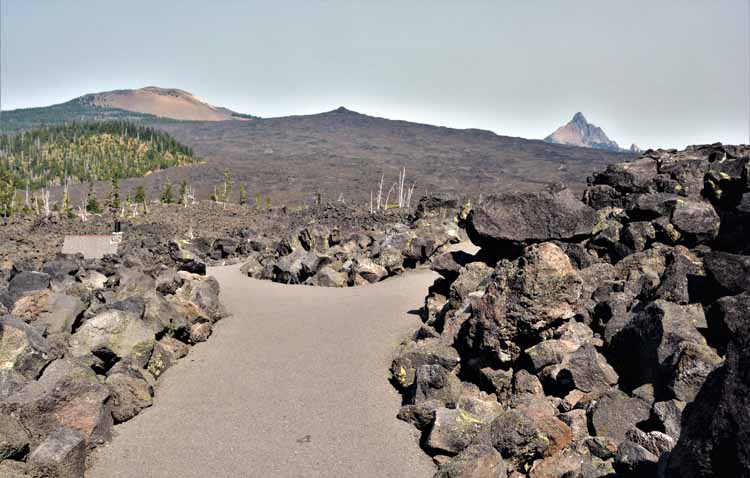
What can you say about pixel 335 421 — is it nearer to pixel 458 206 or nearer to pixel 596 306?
pixel 596 306

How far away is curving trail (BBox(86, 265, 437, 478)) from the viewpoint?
8.50m

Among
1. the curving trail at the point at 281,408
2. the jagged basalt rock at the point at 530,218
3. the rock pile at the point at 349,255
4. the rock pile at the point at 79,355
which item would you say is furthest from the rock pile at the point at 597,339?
the rock pile at the point at 349,255

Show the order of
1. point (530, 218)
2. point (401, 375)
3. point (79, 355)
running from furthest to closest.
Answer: point (530, 218)
point (401, 375)
point (79, 355)

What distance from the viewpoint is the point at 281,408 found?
10.3 metres

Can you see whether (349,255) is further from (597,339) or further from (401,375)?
(597,339)

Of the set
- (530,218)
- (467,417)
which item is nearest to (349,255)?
(530,218)

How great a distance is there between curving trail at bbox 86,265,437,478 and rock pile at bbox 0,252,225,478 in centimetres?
46

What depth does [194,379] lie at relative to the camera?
38.7 ft

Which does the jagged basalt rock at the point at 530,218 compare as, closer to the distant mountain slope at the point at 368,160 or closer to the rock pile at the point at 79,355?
the rock pile at the point at 79,355

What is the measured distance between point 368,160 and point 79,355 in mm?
122687

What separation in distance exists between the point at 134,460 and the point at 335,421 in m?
3.28

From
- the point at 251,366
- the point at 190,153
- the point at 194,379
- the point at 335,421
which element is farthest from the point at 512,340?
the point at 190,153

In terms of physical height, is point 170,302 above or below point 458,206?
below

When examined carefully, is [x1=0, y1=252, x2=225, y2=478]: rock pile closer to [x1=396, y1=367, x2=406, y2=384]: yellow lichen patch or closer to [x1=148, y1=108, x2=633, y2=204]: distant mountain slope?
[x1=396, y1=367, x2=406, y2=384]: yellow lichen patch
